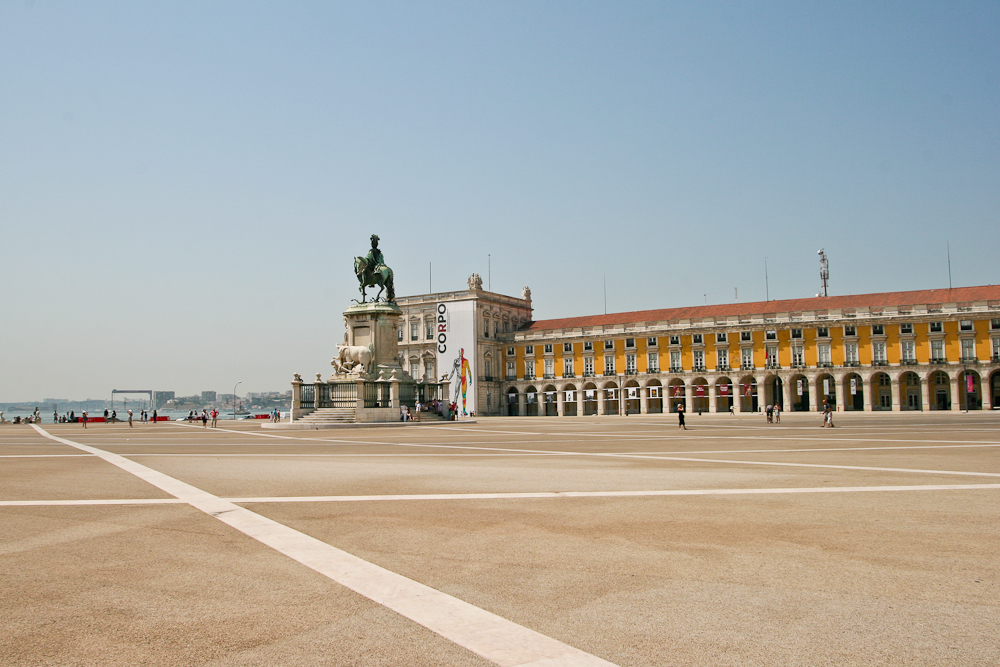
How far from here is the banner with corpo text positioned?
89.1m

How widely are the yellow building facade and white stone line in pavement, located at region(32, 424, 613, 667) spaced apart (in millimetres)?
67418

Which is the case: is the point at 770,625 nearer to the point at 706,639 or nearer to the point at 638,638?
the point at 706,639

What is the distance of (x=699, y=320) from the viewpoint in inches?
3130

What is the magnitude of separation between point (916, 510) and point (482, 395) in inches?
3244

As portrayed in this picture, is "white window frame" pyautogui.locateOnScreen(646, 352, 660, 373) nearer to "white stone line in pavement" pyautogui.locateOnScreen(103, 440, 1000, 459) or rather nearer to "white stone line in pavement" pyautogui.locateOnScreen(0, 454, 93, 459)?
"white stone line in pavement" pyautogui.locateOnScreen(103, 440, 1000, 459)

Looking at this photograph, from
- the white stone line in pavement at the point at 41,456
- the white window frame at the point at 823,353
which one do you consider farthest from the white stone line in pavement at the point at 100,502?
the white window frame at the point at 823,353

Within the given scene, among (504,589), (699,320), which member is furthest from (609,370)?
(504,589)

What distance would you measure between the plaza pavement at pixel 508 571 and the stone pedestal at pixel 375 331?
107 feet

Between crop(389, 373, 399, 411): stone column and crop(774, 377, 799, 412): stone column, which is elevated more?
crop(389, 373, 399, 411): stone column

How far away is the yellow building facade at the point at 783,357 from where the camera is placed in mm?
68562

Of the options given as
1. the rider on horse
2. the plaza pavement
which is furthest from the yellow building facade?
the plaza pavement

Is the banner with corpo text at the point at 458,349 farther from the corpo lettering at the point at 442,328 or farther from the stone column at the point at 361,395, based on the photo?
the stone column at the point at 361,395

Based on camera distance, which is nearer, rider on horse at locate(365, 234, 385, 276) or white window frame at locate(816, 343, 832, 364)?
rider on horse at locate(365, 234, 385, 276)

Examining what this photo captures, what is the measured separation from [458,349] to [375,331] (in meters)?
46.6
